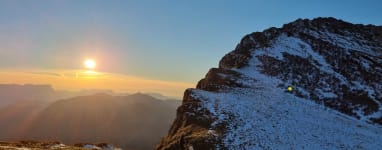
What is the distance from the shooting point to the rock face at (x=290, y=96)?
3491 centimetres

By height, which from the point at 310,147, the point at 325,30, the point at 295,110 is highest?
the point at 325,30

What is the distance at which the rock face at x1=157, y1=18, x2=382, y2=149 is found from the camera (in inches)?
1374

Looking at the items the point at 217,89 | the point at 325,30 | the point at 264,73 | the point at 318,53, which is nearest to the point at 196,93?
the point at 217,89

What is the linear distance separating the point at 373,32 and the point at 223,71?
4521 centimetres

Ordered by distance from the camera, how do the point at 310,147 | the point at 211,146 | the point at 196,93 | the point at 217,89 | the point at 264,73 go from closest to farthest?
the point at 211,146
the point at 310,147
the point at 196,93
the point at 217,89
the point at 264,73

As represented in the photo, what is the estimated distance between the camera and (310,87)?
51844 millimetres

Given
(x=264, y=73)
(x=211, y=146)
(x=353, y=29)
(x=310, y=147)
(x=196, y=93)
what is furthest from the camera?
(x=353, y=29)

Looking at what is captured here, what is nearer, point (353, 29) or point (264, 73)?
point (264, 73)

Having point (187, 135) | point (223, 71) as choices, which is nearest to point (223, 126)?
point (187, 135)

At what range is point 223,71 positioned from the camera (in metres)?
53.3

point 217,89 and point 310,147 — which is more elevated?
point 217,89

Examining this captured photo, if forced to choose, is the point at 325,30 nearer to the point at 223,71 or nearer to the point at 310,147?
the point at 223,71

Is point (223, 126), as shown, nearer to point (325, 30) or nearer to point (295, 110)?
point (295, 110)

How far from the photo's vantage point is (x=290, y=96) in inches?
1898
